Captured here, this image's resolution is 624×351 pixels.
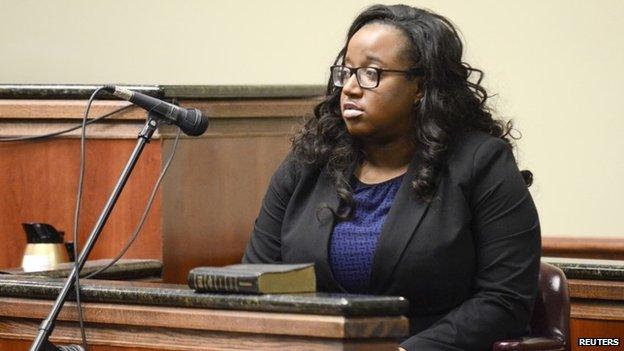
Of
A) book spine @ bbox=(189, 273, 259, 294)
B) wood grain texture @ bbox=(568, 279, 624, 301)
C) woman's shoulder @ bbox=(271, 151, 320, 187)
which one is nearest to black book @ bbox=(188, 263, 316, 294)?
book spine @ bbox=(189, 273, 259, 294)

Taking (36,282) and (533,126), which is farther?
(533,126)

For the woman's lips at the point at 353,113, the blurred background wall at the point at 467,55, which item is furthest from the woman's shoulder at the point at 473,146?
the blurred background wall at the point at 467,55

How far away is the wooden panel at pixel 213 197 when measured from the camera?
3707 mm

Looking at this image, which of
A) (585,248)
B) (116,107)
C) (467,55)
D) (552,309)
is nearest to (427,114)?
(552,309)

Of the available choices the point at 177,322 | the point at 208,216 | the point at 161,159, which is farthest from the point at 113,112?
the point at 177,322

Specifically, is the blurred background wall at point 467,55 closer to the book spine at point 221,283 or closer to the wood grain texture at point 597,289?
the wood grain texture at point 597,289

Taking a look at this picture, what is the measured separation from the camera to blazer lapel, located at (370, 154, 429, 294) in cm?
284

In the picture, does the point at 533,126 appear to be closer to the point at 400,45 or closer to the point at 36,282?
the point at 400,45

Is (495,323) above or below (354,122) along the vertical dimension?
below

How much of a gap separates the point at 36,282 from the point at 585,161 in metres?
2.60

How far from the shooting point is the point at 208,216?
3840 mm

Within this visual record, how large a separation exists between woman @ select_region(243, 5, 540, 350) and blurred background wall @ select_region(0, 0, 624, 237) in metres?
1.50

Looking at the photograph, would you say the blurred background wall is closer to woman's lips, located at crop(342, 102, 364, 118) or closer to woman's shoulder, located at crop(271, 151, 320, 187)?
woman's shoulder, located at crop(271, 151, 320, 187)

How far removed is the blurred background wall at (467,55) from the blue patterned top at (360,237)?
61.8 inches
